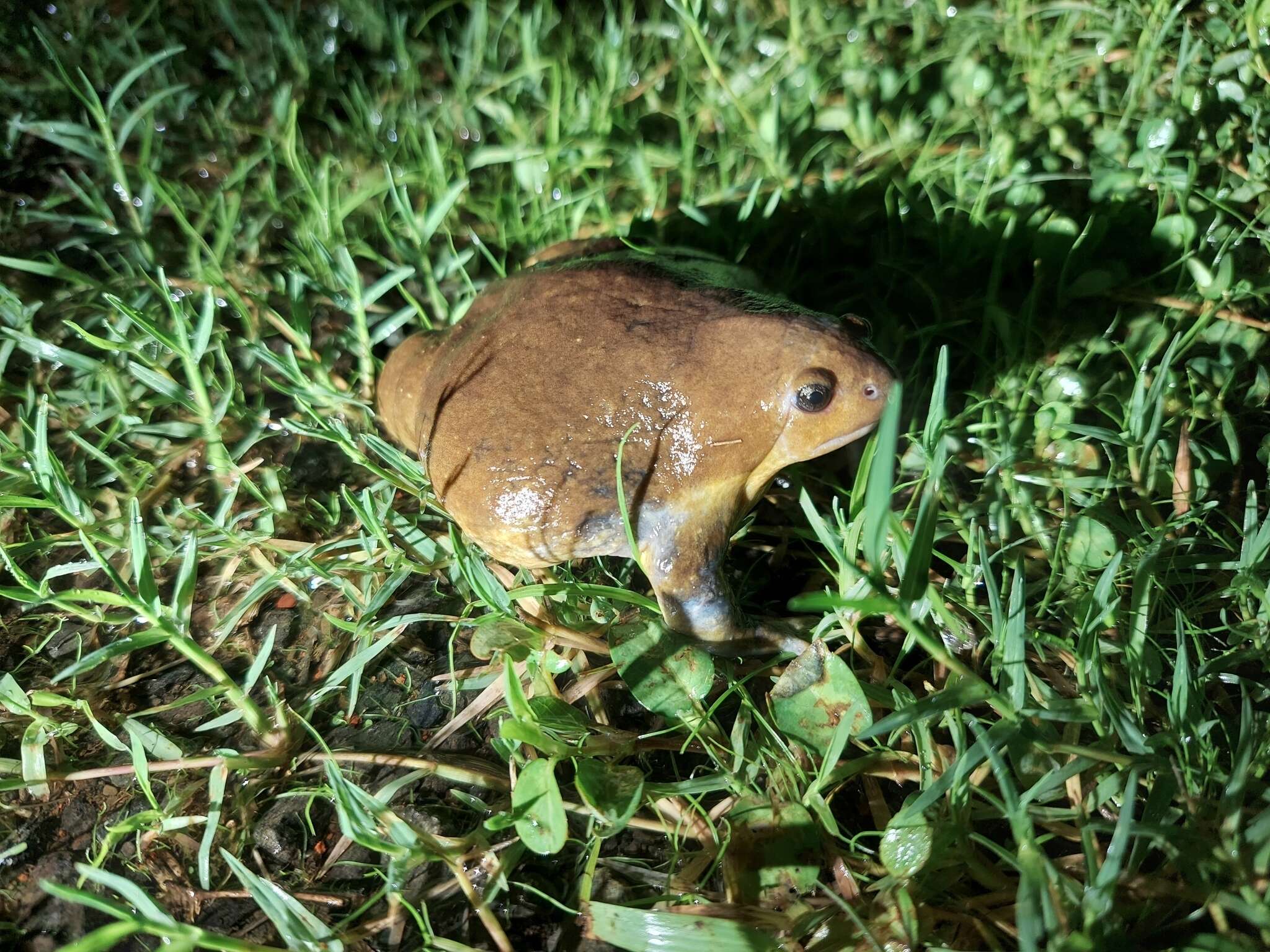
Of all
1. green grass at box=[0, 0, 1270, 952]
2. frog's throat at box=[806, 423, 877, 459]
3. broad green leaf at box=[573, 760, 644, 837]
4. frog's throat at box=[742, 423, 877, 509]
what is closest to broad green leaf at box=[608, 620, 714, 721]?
green grass at box=[0, 0, 1270, 952]

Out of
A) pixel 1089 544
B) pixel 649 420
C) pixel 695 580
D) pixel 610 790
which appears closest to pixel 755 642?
pixel 695 580

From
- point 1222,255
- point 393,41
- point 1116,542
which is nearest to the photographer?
point 1116,542

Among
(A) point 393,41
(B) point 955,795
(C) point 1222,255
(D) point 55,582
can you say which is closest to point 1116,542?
(B) point 955,795

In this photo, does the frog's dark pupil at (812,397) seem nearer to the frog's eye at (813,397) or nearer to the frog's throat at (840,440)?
the frog's eye at (813,397)

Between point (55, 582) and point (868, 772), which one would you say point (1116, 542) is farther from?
point (55, 582)

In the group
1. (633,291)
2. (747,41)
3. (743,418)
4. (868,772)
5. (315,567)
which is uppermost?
(747,41)

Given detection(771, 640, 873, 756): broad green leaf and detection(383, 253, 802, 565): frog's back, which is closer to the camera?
detection(771, 640, 873, 756): broad green leaf

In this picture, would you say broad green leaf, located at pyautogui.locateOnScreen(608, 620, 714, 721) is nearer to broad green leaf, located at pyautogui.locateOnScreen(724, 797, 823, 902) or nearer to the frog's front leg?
the frog's front leg
